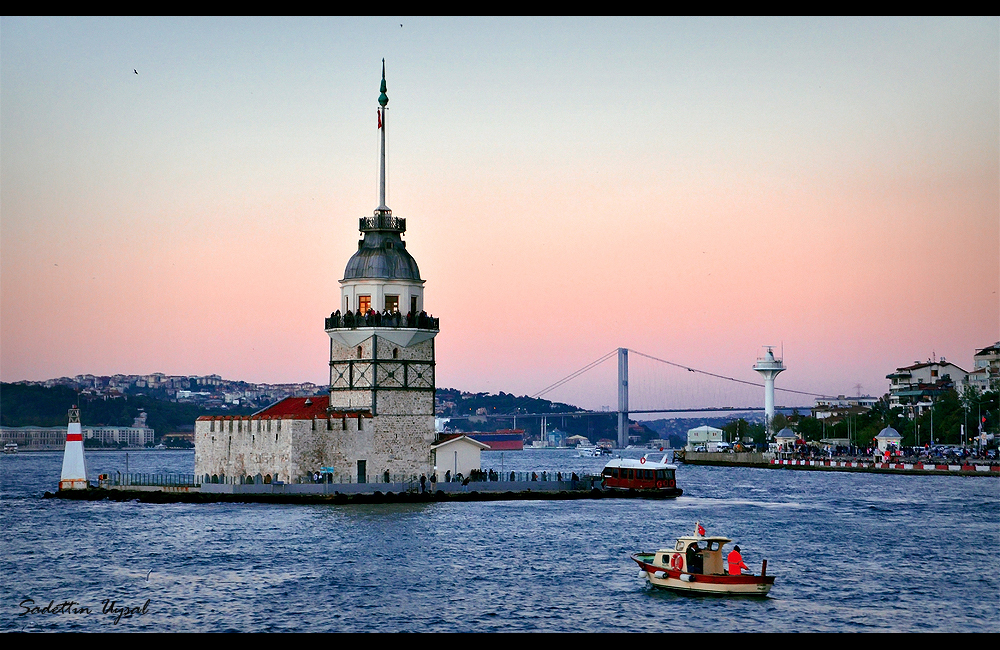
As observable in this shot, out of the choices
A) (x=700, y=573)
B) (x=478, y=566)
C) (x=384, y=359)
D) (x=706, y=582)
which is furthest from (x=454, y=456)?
(x=706, y=582)

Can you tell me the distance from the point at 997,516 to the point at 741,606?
105 ft

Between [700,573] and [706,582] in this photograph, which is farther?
[700,573]

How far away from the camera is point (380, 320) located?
57.2 m

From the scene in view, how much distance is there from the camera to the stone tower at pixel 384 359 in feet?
187

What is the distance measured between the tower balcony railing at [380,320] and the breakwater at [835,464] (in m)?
54.4

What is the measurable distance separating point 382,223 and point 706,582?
33.6 metres

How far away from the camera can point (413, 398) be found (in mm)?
57625

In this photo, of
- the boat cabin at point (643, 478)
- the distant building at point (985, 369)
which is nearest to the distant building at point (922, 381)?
the distant building at point (985, 369)

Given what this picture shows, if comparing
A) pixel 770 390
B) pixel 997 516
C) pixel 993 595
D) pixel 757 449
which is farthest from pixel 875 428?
pixel 993 595

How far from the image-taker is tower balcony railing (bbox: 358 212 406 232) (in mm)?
59625

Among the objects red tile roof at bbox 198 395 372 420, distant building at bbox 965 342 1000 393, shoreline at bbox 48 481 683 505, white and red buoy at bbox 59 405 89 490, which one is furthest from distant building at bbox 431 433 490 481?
distant building at bbox 965 342 1000 393
